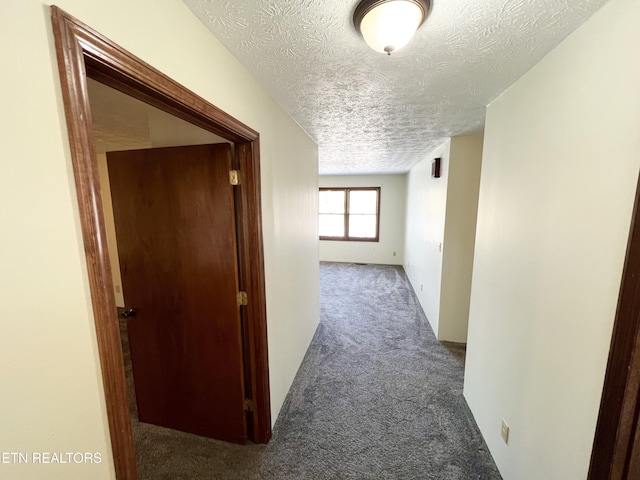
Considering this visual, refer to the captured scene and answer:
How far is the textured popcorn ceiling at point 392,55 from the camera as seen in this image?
3.00 ft

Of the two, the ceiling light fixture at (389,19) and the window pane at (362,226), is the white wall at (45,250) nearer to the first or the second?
the ceiling light fixture at (389,19)

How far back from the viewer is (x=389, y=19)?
87 cm

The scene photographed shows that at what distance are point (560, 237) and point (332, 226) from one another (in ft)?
18.7

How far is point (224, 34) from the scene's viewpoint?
1.07m

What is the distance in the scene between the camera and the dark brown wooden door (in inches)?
59.4

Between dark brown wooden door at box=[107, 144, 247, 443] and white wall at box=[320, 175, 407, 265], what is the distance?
5095mm

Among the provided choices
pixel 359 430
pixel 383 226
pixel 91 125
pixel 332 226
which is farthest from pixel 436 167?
pixel 332 226

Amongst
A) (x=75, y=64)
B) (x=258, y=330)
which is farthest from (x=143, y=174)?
(x=258, y=330)

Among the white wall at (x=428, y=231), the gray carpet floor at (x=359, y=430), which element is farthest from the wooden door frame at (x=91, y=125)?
the white wall at (x=428, y=231)

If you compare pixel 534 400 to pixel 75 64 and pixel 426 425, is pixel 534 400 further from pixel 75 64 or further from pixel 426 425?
pixel 75 64

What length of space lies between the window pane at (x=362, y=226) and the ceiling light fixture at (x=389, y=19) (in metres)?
5.65

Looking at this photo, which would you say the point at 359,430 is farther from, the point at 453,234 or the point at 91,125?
the point at 91,125

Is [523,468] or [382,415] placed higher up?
[523,468]

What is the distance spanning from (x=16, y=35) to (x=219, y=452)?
7.04 ft
